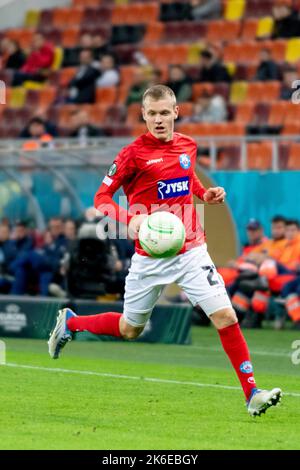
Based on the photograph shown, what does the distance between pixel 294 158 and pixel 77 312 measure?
5.17m

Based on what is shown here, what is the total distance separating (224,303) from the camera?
913 cm

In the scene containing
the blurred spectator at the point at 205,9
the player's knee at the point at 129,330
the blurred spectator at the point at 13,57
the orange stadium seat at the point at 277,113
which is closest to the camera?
the player's knee at the point at 129,330

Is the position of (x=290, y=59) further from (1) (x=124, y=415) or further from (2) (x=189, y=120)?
(1) (x=124, y=415)

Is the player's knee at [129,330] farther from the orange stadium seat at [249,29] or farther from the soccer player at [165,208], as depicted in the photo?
the orange stadium seat at [249,29]

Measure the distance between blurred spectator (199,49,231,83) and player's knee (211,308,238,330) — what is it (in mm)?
14410

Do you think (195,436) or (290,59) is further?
(290,59)

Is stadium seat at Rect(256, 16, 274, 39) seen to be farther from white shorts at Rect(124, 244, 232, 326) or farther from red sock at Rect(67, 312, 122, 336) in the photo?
white shorts at Rect(124, 244, 232, 326)

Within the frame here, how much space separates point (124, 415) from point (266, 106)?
13419 millimetres

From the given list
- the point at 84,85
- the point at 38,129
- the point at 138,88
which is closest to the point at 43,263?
the point at 38,129

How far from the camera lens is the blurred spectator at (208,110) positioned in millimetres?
22359

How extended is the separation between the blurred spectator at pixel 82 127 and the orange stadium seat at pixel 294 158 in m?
4.58

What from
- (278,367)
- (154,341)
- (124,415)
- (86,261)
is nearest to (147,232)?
(124,415)

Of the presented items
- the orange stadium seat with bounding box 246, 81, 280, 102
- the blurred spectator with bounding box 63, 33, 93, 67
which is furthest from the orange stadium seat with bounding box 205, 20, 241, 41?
the blurred spectator with bounding box 63, 33, 93, 67

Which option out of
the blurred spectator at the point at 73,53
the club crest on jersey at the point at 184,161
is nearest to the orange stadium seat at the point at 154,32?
the blurred spectator at the point at 73,53
